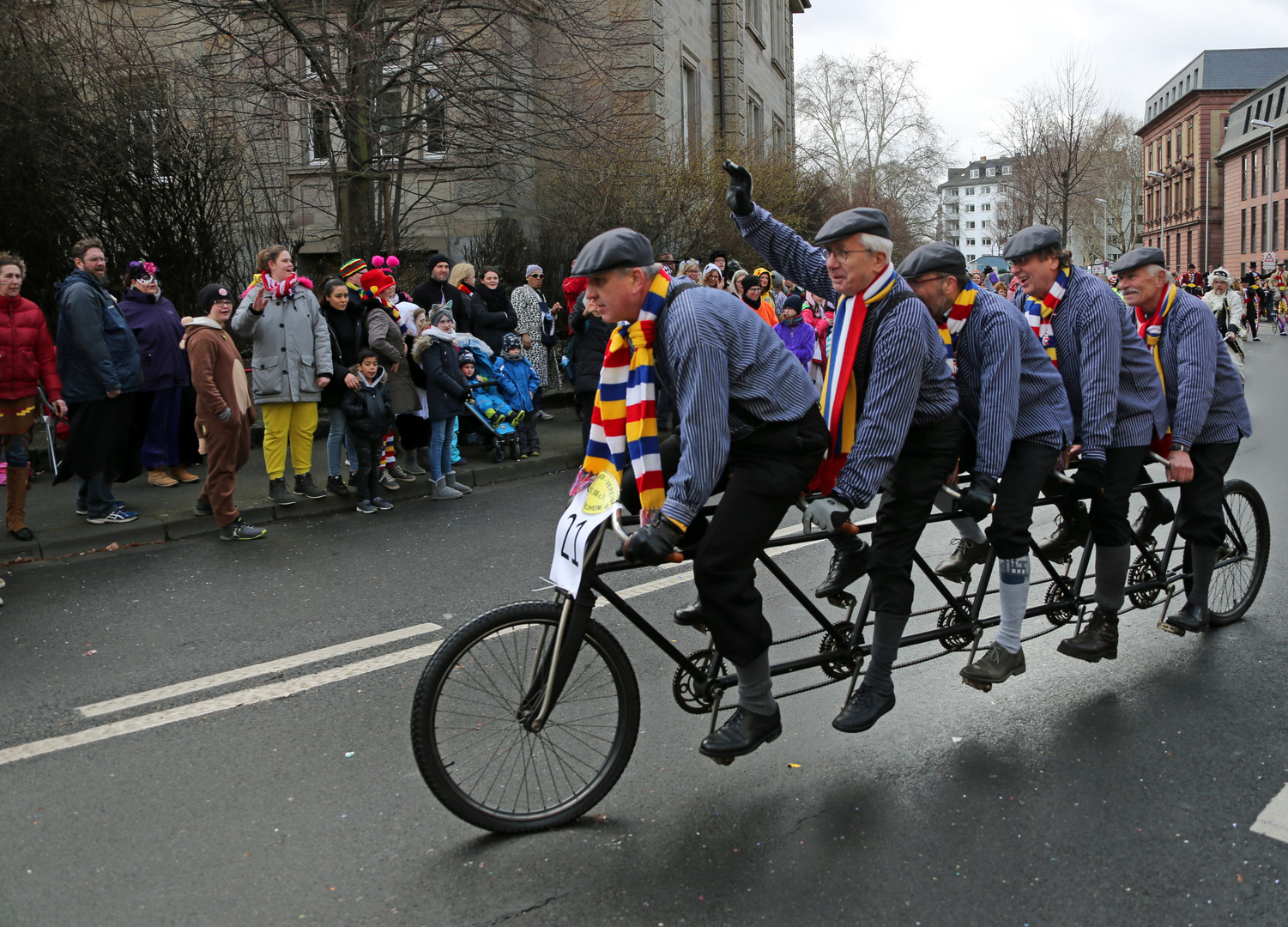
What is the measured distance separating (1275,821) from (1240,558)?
92.9 inches

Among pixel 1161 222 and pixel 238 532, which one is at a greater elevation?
pixel 1161 222

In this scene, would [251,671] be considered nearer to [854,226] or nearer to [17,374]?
[854,226]

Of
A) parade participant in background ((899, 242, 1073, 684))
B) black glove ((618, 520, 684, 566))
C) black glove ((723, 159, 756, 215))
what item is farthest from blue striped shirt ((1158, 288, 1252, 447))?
black glove ((618, 520, 684, 566))

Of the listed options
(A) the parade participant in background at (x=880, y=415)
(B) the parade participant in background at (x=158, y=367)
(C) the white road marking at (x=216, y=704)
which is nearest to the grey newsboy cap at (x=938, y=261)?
(A) the parade participant in background at (x=880, y=415)

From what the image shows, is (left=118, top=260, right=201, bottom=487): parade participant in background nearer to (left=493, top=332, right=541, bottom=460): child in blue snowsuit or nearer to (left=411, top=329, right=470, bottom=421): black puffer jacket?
(left=411, top=329, right=470, bottom=421): black puffer jacket

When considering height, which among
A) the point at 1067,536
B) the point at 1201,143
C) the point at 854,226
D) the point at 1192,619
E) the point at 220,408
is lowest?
the point at 1192,619

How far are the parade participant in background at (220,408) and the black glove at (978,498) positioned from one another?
18.6ft

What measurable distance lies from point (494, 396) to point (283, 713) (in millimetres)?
6837

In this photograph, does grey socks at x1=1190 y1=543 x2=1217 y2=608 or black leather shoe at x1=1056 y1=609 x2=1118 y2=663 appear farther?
grey socks at x1=1190 y1=543 x2=1217 y2=608

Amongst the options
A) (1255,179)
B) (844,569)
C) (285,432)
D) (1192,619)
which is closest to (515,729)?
(844,569)

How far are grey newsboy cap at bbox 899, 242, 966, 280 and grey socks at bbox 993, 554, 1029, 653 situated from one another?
46.6 inches

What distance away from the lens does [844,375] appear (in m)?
3.86

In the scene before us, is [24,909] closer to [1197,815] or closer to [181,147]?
[1197,815]

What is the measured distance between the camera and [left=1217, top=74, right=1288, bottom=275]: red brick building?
6775cm
